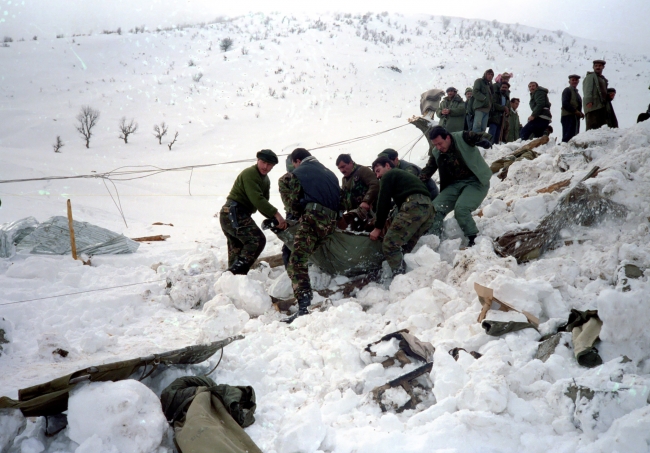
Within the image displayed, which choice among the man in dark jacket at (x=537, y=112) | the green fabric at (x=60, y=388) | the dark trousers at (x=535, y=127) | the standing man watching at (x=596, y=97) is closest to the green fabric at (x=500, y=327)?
the green fabric at (x=60, y=388)

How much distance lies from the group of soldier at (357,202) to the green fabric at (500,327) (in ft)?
4.92

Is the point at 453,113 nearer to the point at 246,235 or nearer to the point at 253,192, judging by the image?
the point at 253,192

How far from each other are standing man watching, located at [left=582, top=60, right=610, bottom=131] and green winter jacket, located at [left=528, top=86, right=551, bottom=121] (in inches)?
36.3

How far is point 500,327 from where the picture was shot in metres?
2.72

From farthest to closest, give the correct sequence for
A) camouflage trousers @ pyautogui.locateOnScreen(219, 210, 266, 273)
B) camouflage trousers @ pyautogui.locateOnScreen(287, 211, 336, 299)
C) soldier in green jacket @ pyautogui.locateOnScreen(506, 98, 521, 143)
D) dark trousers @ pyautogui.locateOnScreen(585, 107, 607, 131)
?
soldier in green jacket @ pyautogui.locateOnScreen(506, 98, 521, 143) < dark trousers @ pyautogui.locateOnScreen(585, 107, 607, 131) < camouflage trousers @ pyautogui.locateOnScreen(219, 210, 266, 273) < camouflage trousers @ pyautogui.locateOnScreen(287, 211, 336, 299)

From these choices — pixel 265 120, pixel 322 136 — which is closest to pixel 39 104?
pixel 265 120

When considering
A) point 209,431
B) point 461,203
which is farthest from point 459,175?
point 209,431

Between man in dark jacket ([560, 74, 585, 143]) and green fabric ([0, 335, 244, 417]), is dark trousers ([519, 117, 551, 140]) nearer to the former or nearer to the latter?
man in dark jacket ([560, 74, 585, 143])

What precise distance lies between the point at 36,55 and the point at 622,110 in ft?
99.7

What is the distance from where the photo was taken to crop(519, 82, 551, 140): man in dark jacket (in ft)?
25.6

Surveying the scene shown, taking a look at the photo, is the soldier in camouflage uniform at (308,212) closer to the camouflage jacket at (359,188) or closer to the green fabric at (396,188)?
the green fabric at (396,188)

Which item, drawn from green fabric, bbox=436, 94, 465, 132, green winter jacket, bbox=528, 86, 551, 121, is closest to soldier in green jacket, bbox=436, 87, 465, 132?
green fabric, bbox=436, 94, 465, 132

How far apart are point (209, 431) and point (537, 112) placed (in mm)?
8144

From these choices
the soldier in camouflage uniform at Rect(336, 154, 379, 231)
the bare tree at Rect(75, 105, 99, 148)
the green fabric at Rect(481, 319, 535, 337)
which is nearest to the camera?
the green fabric at Rect(481, 319, 535, 337)
